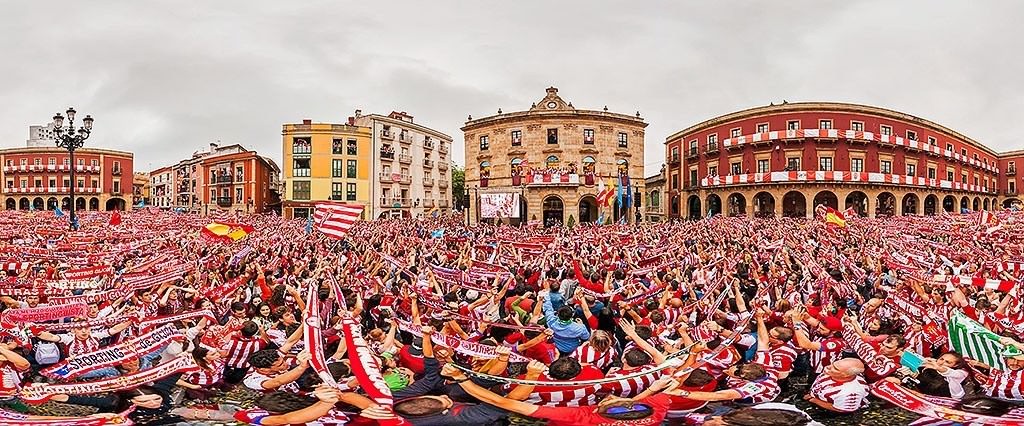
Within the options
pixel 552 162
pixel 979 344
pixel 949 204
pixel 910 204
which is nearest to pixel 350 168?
pixel 552 162

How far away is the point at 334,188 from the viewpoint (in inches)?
2159

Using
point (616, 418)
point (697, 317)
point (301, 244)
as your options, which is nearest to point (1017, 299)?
point (697, 317)

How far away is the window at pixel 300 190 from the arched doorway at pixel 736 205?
120 feet

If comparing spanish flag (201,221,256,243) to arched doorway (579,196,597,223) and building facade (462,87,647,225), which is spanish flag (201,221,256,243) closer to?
building facade (462,87,647,225)

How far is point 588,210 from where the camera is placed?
1911 inches

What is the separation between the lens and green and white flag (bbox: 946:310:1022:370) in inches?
184

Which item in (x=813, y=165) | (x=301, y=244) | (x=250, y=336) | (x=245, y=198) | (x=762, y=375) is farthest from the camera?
(x=245, y=198)

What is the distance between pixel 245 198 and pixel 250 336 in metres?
61.7

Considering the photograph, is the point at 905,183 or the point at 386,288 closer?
the point at 386,288

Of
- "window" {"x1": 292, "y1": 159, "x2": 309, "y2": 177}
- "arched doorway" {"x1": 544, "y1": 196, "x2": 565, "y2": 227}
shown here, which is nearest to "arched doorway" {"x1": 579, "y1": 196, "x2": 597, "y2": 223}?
"arched doorway" {"x1": 544, "y1": 196, "x2": 565, "y2": 227}

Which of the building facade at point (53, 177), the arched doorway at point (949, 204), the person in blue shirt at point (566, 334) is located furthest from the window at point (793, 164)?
the building facade at point (53, 177)

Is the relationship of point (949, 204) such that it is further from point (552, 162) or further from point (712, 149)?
point (552, 162)

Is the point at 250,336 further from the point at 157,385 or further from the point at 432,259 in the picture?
the point at 432,259

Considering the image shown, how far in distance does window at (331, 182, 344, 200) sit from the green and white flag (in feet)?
176
